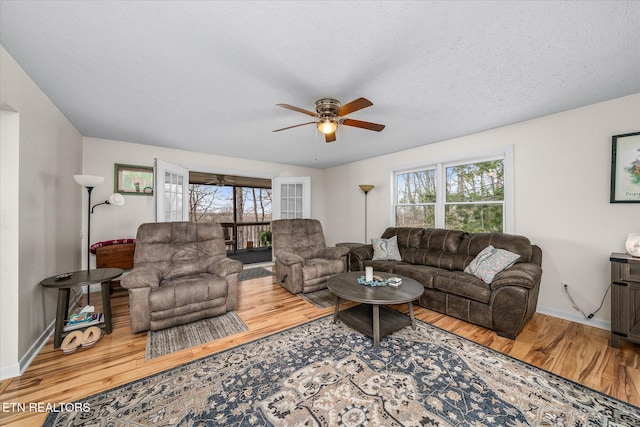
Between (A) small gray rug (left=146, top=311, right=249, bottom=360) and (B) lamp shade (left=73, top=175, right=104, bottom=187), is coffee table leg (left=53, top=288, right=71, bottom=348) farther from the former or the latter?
(B) lamp shade (left=73, top=175, right=104, bottom=187)

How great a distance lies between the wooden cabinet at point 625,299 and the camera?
6.93 ft

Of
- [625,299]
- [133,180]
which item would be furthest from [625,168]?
[133,180]

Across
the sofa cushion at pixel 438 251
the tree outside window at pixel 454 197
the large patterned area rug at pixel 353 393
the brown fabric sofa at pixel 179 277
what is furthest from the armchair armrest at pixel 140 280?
the tree outside window at pixel 454 197

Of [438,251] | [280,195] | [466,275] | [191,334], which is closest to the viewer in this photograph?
[191,334]

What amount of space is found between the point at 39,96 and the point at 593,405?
5115 millimetres

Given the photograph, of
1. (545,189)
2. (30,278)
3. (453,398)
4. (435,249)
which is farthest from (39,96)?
(545,189)

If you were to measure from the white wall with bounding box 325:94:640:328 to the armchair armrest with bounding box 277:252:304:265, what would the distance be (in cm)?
307

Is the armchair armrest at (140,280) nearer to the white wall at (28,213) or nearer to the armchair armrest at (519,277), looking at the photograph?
the white wall at (28,213)

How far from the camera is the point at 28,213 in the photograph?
2.02 meters

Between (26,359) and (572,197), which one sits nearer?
(26,359)

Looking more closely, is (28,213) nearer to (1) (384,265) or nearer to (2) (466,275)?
(1) (384,265)

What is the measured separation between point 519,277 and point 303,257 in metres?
2.91

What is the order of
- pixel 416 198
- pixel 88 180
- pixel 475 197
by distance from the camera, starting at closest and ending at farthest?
pixel 88 180
pixel 475 197
pixel 416 198

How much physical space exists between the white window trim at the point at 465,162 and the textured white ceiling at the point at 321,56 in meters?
0.50
